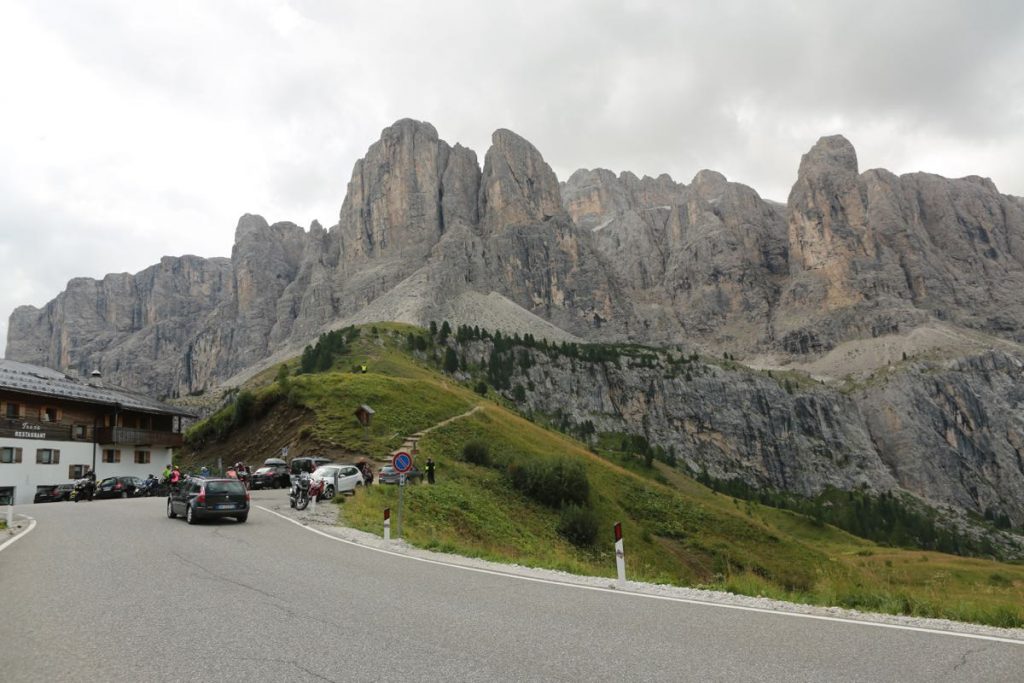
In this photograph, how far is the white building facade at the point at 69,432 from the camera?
47.3m

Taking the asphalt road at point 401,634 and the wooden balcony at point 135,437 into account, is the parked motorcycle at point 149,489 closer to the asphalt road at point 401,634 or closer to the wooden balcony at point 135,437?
the wooden balcony at point 135,437

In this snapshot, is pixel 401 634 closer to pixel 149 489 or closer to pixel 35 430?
pixel 149 489

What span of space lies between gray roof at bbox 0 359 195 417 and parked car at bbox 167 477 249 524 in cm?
3339

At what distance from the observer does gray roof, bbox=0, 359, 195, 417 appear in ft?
164

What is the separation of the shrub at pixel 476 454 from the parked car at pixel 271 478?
1266 centimetres

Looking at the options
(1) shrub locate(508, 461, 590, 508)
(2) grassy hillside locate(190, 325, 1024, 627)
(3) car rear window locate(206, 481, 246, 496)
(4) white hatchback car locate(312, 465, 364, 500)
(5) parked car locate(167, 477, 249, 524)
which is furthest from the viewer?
(1) shrub locate(508, 461, 590, 508)

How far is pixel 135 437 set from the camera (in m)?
56.1

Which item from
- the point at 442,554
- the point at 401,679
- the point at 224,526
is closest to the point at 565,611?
the point at 401,679

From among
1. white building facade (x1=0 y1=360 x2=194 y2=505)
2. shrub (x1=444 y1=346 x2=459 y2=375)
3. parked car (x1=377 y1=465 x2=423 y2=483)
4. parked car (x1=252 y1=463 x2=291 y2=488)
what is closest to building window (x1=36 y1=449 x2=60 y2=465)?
white building facade (x1=0 y1=360 x2=194 y2=505)

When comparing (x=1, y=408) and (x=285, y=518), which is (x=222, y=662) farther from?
(x=1, y=408)

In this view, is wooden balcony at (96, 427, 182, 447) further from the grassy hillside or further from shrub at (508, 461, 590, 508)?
shrub at (508, 461, 590, 508)

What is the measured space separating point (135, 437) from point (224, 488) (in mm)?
39008

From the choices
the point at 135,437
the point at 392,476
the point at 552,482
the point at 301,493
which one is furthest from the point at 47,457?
the point at 552,482

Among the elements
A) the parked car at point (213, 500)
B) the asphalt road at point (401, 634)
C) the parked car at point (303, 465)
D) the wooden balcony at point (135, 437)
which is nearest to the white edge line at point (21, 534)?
the parked car at point (213, 500)
